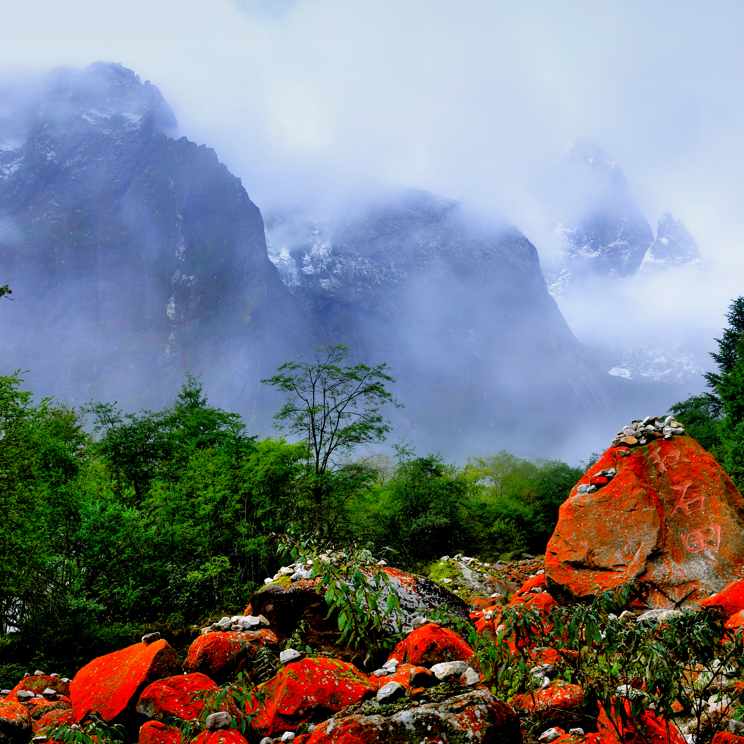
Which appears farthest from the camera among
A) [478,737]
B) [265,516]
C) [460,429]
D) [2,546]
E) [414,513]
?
[460,429]

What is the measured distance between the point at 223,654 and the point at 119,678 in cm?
106

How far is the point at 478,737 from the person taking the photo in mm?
2637

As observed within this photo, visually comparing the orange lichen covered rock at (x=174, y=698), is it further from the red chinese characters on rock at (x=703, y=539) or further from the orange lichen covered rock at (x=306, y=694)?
the red chinese characters on rock at (x=703, y=539)

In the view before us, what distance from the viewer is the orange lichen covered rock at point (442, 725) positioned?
8.73 feet

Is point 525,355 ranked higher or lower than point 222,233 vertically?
lower

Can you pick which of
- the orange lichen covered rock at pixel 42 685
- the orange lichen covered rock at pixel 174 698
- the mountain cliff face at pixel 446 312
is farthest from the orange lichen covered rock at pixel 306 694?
the mountain cliff face at pixel 446 312

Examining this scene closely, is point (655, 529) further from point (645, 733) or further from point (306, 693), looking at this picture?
point (306, 693)

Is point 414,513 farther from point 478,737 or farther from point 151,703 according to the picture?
point 478,737

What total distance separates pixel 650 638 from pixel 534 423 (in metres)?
151

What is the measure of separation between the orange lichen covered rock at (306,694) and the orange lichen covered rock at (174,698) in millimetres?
577

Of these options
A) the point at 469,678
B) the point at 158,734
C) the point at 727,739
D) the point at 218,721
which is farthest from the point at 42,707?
the point at 727,739

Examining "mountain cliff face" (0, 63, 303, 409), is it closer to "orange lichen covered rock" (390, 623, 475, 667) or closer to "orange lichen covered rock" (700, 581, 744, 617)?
"orange lichen covered rock" (390, 623, 475, 667)

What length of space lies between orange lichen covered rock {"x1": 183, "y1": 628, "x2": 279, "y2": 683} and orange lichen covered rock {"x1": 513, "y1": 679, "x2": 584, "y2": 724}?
2982 millimetres

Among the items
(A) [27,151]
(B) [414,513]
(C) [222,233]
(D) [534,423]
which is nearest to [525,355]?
(D) [534,423]
